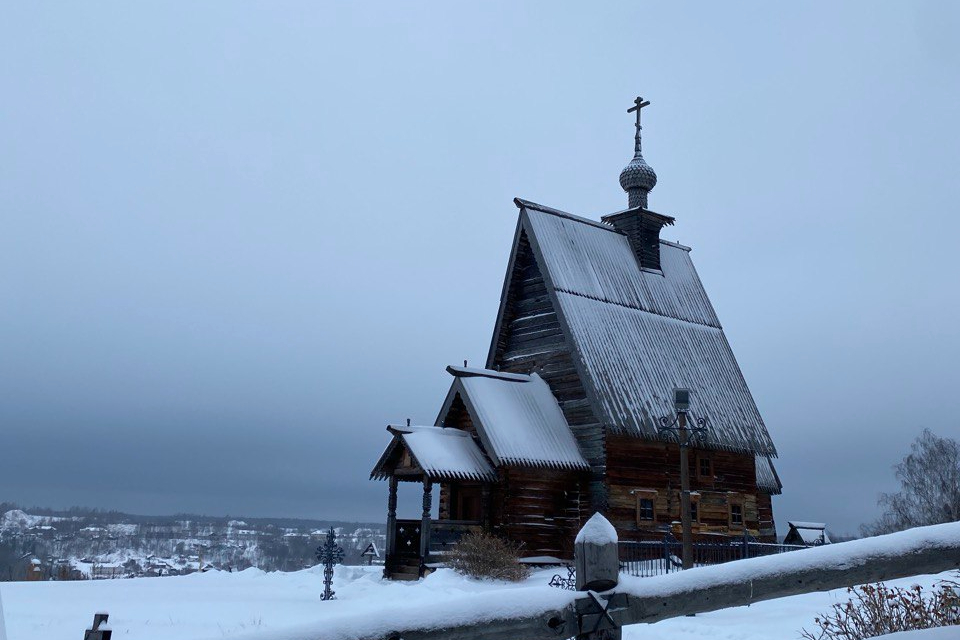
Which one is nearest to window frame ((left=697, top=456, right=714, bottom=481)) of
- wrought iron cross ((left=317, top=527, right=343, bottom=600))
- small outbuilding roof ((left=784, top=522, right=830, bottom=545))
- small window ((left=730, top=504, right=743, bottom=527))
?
small window ((left=730, top=504, right=743, bottom=527))

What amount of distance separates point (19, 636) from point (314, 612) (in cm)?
474

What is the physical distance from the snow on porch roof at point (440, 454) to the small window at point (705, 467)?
313 inches

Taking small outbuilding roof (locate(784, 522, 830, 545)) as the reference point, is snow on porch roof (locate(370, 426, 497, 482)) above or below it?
above

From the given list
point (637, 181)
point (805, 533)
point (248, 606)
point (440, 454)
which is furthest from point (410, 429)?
point (805, 533)

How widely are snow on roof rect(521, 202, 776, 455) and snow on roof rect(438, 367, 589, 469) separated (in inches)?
58.3

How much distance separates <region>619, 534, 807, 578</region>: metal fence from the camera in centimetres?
2006

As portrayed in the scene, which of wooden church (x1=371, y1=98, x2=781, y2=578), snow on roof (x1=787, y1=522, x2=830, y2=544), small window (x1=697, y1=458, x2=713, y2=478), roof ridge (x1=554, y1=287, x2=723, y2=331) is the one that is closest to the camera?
wooden church (x1=371, y1=98, x2=781, y2=578)

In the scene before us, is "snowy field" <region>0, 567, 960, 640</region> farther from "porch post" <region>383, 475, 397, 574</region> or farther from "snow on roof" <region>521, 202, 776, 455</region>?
"snow on roof" <region>521, 202, 776, 455</region>

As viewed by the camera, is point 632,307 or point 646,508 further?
point 632,307

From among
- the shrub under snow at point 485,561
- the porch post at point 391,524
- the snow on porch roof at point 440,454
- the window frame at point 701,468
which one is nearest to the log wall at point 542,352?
the snow on porch roof at point 440,454

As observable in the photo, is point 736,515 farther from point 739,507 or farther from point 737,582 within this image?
point 737,582

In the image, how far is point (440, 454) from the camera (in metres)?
20.7

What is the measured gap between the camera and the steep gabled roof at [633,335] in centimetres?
2408

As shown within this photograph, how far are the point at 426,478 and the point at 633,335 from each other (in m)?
9.48
